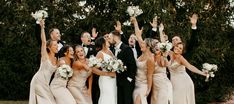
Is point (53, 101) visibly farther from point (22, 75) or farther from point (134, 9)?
point (22, 75)

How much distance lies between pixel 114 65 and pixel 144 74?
75 cm

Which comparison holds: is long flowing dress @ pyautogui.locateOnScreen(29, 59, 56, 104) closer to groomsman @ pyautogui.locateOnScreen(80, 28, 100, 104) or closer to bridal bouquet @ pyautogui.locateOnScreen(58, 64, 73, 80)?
bridal bouquet @ pyautogui.locateOnScreen(58, 64, 73, 80)

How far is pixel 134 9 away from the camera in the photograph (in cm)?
1016

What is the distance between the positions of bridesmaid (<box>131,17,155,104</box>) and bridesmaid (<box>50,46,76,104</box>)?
1245 mm

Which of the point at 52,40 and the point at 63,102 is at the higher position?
the point at 52,40

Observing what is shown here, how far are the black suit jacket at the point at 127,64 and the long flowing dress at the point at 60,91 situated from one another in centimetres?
98

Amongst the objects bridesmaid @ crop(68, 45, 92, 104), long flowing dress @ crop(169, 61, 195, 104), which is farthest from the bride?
long flowing dress @ crop(169, 61, 195, 104)

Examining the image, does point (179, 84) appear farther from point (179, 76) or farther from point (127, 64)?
point (127, 64)

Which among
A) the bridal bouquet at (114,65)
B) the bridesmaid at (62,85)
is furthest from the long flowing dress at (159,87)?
the bridesmaid at (62,85)

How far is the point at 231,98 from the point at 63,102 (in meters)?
13.1

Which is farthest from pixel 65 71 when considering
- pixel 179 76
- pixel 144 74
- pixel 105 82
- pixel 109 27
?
pixel 109 27

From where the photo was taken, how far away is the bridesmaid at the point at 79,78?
9.69 metres

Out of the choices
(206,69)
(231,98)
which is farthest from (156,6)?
(206,69)

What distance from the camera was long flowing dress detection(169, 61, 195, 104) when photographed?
10664mm
